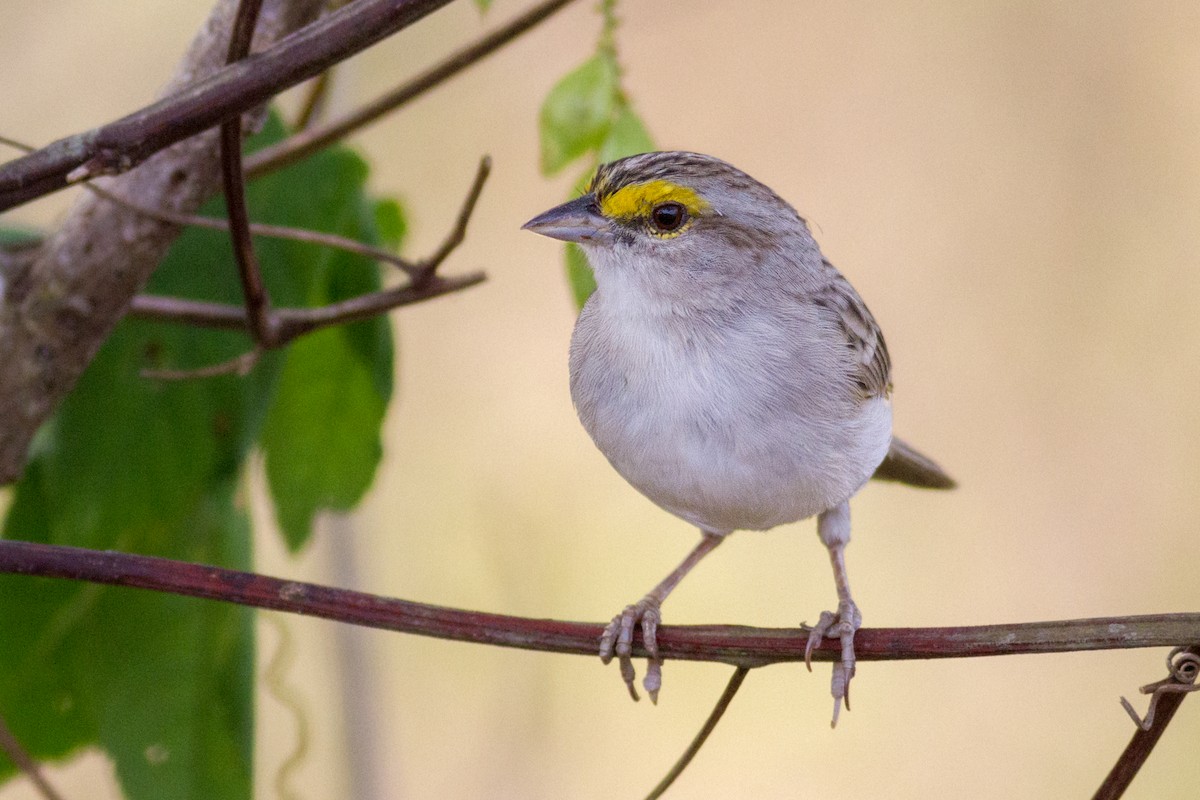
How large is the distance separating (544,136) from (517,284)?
3.55 m

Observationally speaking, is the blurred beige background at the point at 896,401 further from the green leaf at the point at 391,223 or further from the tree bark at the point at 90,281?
the tree bark at the point at 90,281

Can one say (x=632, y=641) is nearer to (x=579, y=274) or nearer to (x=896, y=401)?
(x=579, y=274)

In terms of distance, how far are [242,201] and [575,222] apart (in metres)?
0.66

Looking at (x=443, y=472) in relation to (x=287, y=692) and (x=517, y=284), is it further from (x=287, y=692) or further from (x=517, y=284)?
(x=287, y=692)

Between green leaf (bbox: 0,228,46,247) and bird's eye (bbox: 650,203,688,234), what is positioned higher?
green leaf (bbox: 0,228,46,247)

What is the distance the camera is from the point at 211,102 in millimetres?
1877

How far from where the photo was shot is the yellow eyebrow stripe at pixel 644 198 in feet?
8.96

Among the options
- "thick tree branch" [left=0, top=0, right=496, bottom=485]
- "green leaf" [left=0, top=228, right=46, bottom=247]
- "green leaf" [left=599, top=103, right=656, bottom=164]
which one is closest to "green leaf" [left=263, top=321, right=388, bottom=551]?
"thick tree branch" [left=0, top=0, right=496, bottom=485]

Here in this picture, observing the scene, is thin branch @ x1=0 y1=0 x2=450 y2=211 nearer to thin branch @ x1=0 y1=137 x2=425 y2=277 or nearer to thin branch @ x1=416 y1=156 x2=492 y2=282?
thin branch @ x1=416 y1=156 x2=492 y2=282

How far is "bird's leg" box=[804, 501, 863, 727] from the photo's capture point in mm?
2131

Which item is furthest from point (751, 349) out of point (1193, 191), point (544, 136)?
point (1193, 191)

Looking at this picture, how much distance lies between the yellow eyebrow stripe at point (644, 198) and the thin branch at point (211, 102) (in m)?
0.94

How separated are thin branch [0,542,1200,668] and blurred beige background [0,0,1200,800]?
3.30m

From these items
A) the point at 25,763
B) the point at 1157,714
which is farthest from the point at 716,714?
the point at 25,763
